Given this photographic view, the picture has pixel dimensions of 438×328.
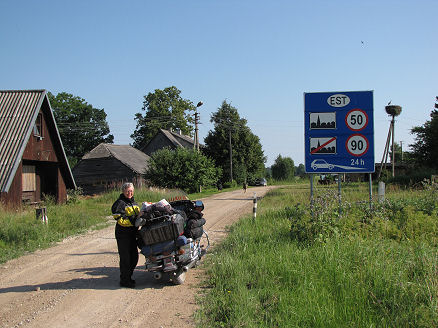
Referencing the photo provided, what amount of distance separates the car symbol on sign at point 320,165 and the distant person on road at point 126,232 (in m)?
5.88

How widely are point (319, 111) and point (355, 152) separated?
4.97 feet

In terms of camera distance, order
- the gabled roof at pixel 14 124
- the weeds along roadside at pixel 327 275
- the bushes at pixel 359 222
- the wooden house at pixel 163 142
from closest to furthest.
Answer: the weeds along roadside at pixel 327 275 → the bushes at pixel 359 222 → the gabled roof at pixel 14 124 → the wooden house at pixel 163 142

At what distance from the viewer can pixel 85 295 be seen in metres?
6.06

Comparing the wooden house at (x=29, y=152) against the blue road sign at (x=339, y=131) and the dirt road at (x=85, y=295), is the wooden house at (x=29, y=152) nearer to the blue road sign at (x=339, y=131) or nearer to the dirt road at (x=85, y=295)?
the dirt road at (x=85, y=295)

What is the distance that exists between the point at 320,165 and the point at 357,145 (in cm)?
114

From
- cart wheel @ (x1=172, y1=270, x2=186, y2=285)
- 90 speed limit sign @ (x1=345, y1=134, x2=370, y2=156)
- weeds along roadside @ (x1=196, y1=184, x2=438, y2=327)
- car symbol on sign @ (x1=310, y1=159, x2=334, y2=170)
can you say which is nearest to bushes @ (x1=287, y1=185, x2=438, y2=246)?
weeds along roadside @ (x1=196, y1=184, x2=438, y2=327)

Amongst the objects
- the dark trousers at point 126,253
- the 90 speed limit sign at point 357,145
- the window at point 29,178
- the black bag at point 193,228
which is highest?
the 90 speed limit sign at point 357,145

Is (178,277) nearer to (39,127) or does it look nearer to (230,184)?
(39,127)

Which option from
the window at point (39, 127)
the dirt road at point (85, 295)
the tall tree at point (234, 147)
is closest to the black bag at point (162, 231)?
the dirt road at point (85, 295)

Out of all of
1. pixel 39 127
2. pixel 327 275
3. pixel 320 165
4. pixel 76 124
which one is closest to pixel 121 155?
pixel 39 127

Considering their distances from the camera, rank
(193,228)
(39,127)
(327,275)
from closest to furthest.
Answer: (327,275) → (193,228) → (39,127)

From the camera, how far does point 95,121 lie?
245 ft

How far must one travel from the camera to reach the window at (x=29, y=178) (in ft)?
67.8

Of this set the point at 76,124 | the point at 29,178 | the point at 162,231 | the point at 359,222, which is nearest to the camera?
the point at 162,231
